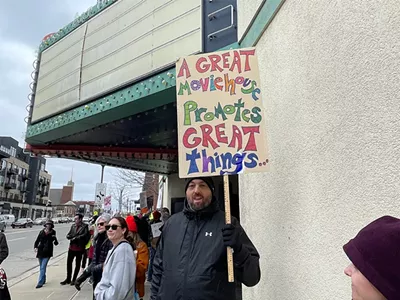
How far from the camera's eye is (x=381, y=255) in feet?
2.82

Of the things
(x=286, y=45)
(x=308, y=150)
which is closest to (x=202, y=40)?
(x=286, y=45)

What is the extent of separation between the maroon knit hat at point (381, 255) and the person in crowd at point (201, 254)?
1200 mm

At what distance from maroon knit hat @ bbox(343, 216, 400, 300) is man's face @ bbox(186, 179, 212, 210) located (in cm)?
155

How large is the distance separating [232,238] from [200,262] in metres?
0.32

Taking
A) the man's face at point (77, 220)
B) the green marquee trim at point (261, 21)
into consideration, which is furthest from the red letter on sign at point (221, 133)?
the man's face at point (77, 220)

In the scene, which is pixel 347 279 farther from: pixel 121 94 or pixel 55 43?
pixel 55 43

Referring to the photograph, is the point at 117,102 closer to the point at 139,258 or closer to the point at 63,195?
the point at 139,258

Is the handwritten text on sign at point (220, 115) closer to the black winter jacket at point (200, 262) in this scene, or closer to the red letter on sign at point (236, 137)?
the red letter on sign at point (236, 137)

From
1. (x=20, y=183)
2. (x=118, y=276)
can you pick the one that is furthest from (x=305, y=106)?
(x=20, y=183)

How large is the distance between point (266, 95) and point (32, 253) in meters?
15.4

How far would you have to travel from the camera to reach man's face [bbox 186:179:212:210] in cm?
243

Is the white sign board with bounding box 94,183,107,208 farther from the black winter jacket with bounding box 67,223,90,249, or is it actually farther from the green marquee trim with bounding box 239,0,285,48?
the green marquee trim with bounding box 239,0,285,48

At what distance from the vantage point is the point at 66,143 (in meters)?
9.13

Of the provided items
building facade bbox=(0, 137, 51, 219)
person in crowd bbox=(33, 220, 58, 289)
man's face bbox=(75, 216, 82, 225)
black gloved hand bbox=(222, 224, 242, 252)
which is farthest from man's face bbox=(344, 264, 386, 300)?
building facade bbox=(0, 137, 51, 219)
